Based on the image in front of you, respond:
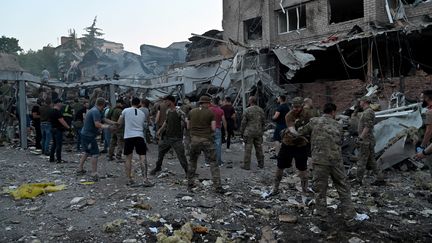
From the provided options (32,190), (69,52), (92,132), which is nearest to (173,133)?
(92,132)

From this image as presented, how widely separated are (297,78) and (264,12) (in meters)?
4.07

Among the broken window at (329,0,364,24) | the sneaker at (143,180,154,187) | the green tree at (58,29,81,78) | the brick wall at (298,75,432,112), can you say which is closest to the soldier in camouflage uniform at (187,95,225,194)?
the sneaker at (143,180,154,187)

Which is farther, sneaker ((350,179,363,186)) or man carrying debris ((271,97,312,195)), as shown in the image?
sneaker ((350,179,363,186))

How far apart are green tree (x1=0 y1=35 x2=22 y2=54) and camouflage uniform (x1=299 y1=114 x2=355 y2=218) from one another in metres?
40.4

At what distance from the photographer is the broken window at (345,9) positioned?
1814 cm

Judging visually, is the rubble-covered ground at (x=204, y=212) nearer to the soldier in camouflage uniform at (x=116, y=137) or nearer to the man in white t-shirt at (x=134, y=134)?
the man in white t-shirt at (x=134, y=134)

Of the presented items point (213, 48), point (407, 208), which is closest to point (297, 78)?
point (213, 48)

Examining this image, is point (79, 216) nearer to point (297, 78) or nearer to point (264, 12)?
point (297, 78)

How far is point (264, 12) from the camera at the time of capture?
19.9 meters

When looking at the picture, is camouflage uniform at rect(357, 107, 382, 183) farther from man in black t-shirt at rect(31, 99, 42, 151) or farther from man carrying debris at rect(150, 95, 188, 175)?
man in black t-shirt at rect(31, 99, 42, 151)

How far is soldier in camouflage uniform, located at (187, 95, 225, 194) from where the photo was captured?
271 inches

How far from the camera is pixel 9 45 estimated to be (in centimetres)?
3944

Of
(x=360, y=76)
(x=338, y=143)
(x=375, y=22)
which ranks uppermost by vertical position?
(x=375, y=22)

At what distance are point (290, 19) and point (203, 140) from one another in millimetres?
14590
